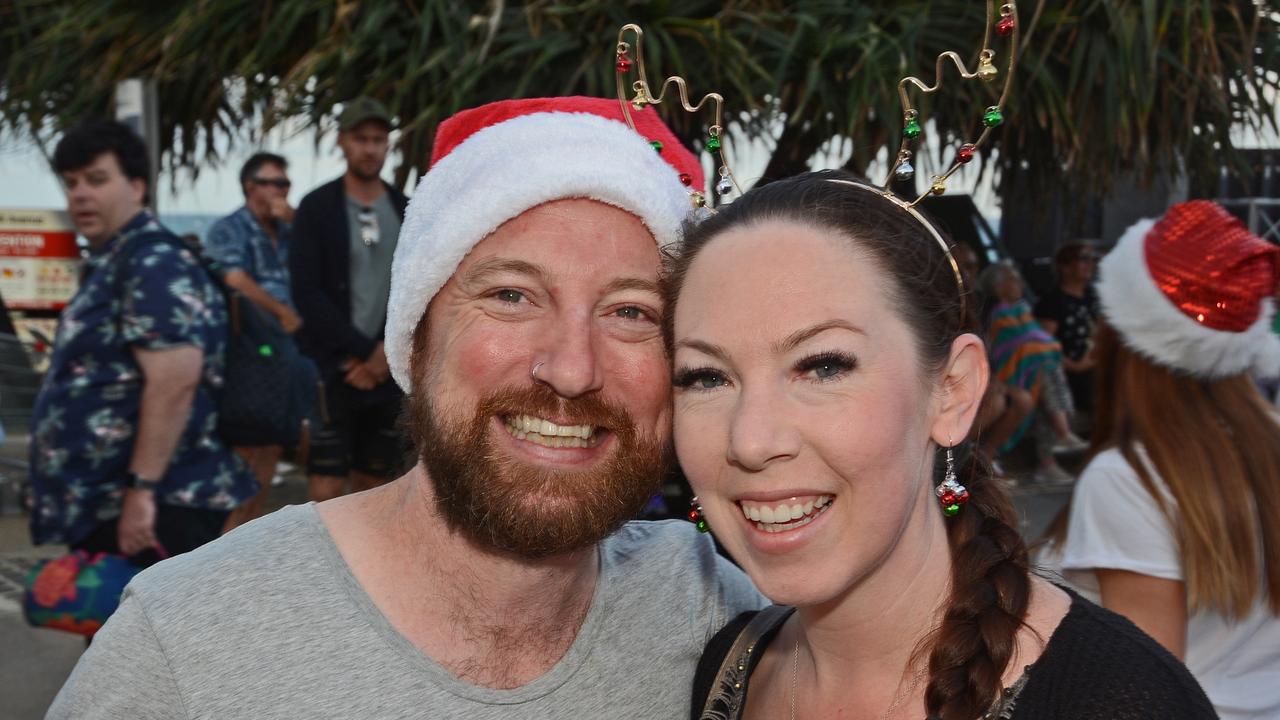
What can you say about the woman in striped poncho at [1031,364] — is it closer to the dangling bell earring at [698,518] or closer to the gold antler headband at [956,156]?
the gold antler headband at [956,156]

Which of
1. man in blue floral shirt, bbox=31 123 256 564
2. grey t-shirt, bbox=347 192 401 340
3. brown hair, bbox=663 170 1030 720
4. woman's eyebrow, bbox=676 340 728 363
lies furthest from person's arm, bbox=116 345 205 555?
woman's eyebrow, bbox=676 340 728 363

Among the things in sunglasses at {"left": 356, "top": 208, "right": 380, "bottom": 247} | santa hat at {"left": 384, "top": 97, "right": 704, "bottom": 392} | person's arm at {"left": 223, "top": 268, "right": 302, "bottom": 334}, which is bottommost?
person's arm at {"left": 223, "top": 268, "right": 302, "bottom": 334}

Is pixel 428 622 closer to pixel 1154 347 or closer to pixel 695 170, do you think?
pixel 695 170

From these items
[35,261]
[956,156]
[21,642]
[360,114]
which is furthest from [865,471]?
[35,261]

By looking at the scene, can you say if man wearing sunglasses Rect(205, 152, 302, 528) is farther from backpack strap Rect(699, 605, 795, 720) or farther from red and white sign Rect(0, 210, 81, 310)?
backpack strap Rect(699, 605, 795, 720)

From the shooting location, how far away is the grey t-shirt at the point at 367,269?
192 inches

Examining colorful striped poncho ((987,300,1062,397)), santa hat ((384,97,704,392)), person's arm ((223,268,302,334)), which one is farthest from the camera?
colorful striped poncho ((987,300,1062,397))

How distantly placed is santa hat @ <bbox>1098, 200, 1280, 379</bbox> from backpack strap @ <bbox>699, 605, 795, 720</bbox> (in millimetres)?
1286

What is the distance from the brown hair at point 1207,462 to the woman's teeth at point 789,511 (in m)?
1.31

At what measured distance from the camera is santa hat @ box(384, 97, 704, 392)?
1854mm

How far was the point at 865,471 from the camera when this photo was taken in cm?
155

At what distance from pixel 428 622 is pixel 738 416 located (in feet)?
1.96

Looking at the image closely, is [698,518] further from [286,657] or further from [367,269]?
[367,269]

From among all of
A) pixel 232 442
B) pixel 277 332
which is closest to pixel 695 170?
pixel 232 442
